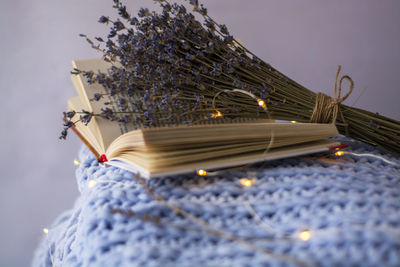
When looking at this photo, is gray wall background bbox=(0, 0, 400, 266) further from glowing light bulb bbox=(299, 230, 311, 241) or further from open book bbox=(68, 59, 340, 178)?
glowing light bulb bbox=(299, 230, 311, 241)

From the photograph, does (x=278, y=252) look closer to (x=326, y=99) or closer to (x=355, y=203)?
(x=355, y=203)

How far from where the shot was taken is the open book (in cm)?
52

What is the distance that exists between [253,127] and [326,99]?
0.21 m

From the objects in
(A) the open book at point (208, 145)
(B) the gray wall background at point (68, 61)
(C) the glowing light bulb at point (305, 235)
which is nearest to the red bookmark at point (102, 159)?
(A) the open book at point (208, 145)

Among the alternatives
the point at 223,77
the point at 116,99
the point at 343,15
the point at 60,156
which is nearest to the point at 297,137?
the point at 223,77

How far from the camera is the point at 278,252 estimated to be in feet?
1.41

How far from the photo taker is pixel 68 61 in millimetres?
1332

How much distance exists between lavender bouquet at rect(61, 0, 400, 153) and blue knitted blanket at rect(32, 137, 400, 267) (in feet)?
0.46

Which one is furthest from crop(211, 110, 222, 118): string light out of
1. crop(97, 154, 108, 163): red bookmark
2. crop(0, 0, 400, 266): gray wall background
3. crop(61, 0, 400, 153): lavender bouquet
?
crop(0, 0, 400, 266): gray wall background

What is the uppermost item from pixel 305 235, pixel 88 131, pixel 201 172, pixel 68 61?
pixel 68 61

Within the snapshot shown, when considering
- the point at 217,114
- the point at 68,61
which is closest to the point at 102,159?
the point at 217,114

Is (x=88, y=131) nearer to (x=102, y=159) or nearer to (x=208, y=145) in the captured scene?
(x=102, y=159)

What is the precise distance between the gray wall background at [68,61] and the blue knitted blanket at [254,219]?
774 mm

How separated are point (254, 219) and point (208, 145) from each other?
14 cm
